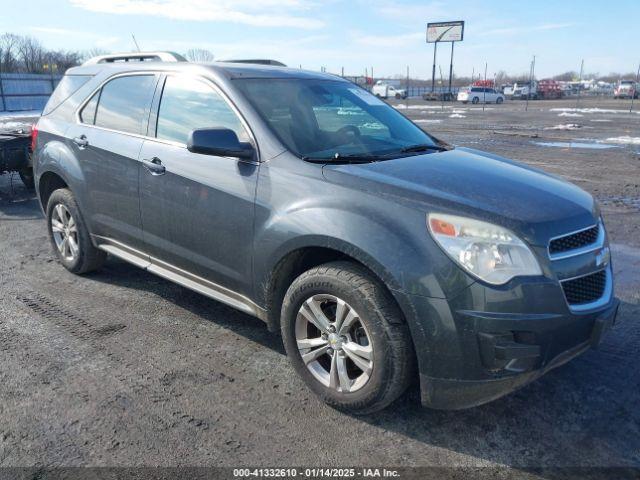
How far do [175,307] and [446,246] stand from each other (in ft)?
8.51

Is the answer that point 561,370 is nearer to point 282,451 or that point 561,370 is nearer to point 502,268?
point 502,268

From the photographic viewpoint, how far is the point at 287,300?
10.2 ft

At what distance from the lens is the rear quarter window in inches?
192

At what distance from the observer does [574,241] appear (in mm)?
2744

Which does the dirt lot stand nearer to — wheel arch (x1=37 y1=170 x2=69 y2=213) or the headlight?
the headlight

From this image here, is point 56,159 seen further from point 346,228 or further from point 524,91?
point 524,91

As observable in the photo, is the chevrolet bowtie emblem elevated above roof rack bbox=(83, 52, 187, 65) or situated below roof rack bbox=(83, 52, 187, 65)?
below

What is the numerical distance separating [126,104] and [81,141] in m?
0.57

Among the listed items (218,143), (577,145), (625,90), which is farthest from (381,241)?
(625,90)

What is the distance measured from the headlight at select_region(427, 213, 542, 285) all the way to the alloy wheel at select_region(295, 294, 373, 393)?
61 centimetres

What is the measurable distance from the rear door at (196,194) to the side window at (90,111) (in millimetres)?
972

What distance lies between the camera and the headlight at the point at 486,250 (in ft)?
8.17

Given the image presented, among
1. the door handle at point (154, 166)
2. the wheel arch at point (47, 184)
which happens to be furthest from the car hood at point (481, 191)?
the wheel arch at point (47, 184)

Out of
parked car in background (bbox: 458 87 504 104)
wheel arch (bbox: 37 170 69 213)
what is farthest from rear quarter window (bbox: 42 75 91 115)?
parked car in background (bbox: 458 87 504 104)
